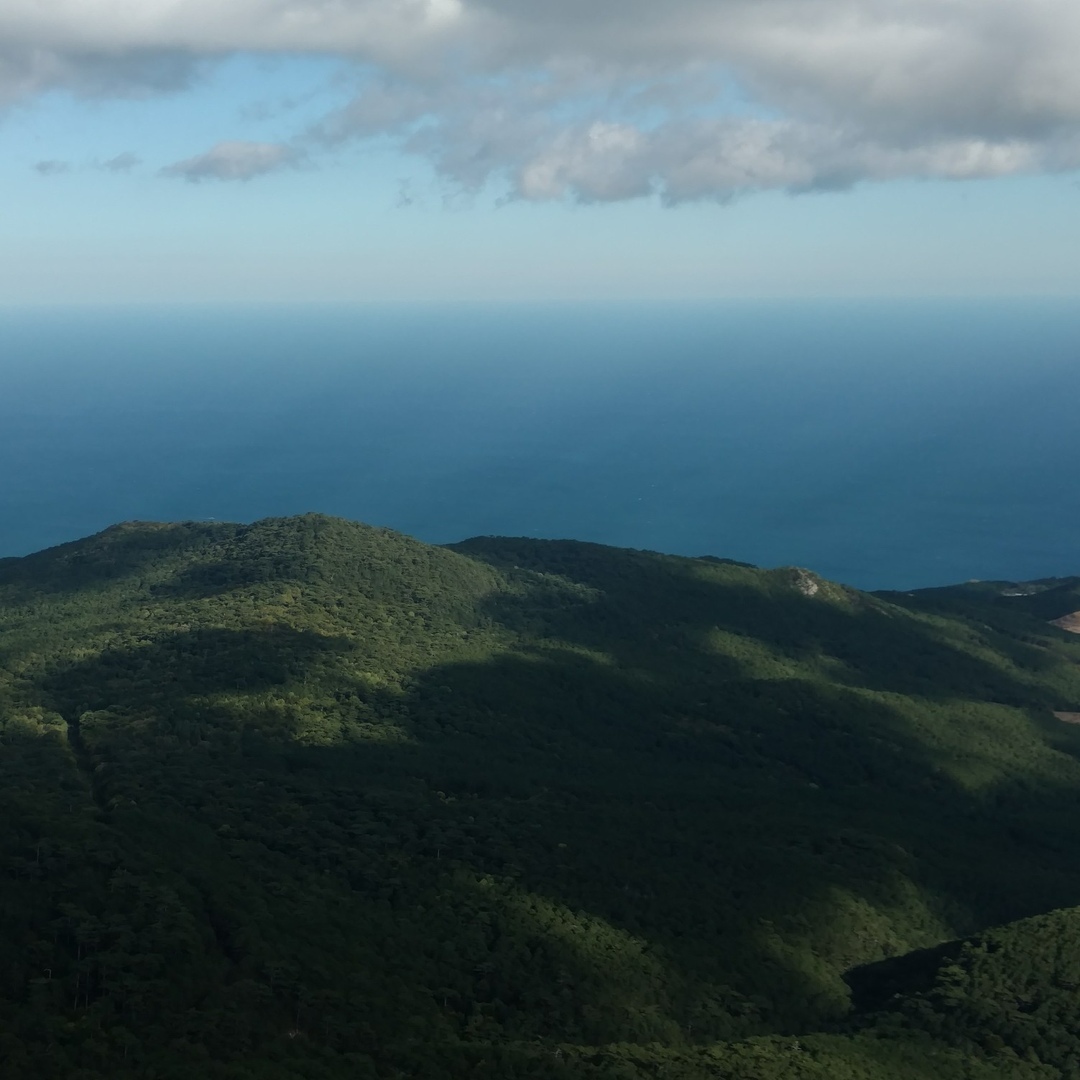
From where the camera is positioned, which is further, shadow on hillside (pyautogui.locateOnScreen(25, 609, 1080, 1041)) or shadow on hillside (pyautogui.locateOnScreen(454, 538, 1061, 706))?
shadow on hillside (pyautogui.locateOnScreen(454, 538, 1061, 706))

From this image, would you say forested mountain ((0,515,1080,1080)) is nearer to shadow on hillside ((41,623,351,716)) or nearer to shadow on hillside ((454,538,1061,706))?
shadow on hillside ((41,623,351,716))

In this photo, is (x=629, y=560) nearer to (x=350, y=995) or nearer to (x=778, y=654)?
(x=778, y=654)

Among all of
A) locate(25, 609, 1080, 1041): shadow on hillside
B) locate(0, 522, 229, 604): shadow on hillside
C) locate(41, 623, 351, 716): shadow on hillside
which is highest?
locate(0, 522, 229, 604): shadow on hillside

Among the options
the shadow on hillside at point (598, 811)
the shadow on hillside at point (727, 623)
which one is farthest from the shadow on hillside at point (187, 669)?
the shadow on hillside at point (727, 623)

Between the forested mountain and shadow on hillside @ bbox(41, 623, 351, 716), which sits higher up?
shadow on hillside @ bbox(41, 623, 351, 716)

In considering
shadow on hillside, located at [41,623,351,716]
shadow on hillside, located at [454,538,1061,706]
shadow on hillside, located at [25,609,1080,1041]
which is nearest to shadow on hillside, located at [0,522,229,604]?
shadow on hillside, located at [41,623,351,716]

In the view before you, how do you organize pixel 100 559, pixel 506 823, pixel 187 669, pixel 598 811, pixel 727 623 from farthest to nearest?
1. pixel 100 559
2. pixel 727 623
3. pixel 187 669
4. pixel 598 811
5. pixel 506 823

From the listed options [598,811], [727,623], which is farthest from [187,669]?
[727,623]

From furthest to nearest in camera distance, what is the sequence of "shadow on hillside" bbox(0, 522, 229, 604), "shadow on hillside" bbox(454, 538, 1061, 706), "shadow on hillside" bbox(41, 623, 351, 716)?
"shadow on hillside" bbox(0, 522, 229, 604) < "shadow on hillside" bbox(454, 538, 1061, 706) < "shadow on hillside" bbox(41, 623, 351, 716)

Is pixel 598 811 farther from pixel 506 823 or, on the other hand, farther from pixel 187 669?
pixel 187 669

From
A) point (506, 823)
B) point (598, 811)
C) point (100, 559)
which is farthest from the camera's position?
point (100, 559)
